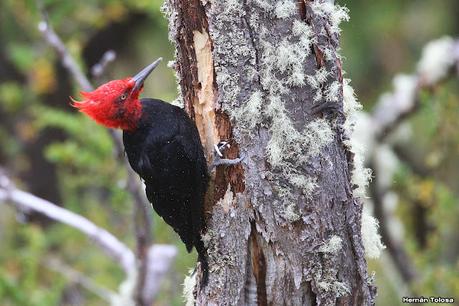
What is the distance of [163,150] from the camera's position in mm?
2785

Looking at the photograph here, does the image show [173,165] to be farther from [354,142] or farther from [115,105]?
[354,142]

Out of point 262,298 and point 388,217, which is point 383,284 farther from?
point 262,298

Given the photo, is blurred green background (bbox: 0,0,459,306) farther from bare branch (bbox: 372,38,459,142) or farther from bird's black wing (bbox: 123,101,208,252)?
bird's black wing (bbox: 123,101,208,252)

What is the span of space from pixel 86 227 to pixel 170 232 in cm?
149

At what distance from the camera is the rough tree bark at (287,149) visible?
7.50 ft

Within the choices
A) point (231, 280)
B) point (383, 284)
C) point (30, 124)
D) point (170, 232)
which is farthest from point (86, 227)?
point (30, 124)

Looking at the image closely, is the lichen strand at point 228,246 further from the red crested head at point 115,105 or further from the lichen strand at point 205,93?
the red crested head at point 115,105

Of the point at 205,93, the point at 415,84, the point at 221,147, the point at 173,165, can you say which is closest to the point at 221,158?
the point at 221,147

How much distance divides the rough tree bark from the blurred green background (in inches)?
86.7

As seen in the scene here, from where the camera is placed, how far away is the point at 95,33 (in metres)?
7.82

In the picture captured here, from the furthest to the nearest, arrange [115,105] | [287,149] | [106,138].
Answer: [106,138], [115,105], [287,149]

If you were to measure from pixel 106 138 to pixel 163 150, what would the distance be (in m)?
2.40

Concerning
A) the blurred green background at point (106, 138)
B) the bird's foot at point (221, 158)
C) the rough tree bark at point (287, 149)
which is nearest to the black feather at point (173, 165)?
the bird's foot at point (221, 158)

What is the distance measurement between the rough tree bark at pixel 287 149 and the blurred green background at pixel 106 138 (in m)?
2.20
